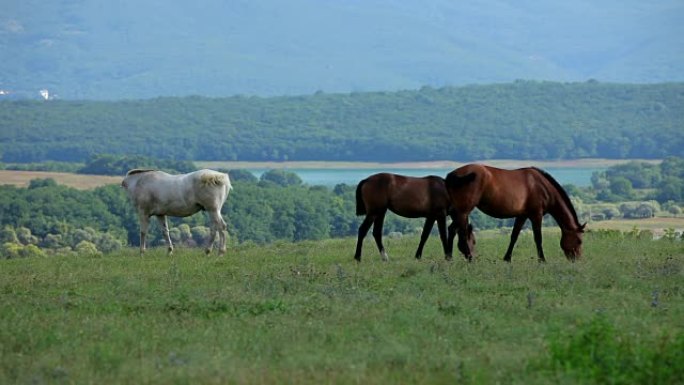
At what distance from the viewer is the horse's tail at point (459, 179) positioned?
19.4 m

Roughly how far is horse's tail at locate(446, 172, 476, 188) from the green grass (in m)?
1.16

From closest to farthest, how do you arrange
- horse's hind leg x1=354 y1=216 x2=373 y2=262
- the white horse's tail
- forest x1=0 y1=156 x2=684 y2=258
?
horse's hind leg x1=354 y1=216 x2=373 y2=262, the white horse's tail, forest x1=0 y1=156 x2=684 y2=258

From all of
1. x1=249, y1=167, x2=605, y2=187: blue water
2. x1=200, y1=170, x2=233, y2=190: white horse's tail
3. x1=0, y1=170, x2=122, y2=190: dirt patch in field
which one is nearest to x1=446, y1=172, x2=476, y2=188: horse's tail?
x1=200, y1=170, x2=233, y2=190: white horse's tail

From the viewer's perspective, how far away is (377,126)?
5960 inches

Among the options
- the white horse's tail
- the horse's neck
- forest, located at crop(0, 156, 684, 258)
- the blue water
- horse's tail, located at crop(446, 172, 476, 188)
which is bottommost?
the blue water

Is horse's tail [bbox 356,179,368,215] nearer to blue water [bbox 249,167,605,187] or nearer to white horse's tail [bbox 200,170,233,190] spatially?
white horse's tail [bbox 200,170,233,190]

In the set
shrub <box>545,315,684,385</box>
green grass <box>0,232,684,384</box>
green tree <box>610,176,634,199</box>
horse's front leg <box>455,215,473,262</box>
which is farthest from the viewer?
green tree <box>610,176,634,199</box>

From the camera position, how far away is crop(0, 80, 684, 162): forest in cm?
13500

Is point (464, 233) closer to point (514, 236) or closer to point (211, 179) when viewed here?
point (514, 236)

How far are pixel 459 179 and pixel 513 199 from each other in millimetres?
1022

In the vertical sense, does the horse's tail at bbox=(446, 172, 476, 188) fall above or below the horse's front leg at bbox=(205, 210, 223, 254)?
above

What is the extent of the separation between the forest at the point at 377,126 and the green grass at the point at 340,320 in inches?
4437

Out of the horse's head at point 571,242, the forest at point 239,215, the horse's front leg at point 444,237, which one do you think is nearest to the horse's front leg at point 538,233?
the horse's head at point 571,242

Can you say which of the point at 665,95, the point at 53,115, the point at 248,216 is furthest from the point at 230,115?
the point at 248,216
